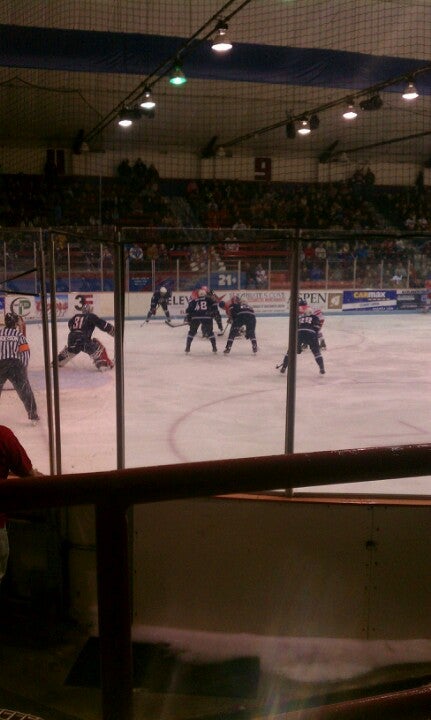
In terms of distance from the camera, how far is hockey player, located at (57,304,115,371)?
28.3 ft

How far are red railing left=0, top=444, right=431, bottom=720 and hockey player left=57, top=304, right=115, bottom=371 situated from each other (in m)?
7.82

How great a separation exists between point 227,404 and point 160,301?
598cm

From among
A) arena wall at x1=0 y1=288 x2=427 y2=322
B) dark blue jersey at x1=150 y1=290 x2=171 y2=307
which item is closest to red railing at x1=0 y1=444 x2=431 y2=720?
arena wall at x1=0 y1=288 x2=427 y2=322

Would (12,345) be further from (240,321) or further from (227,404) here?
(240,321)

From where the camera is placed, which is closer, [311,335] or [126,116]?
[311,335]

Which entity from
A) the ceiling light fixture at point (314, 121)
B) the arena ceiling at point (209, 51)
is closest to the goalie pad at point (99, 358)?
the arena ceiling at point (209, 51)

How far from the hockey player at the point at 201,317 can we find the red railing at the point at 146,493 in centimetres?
906

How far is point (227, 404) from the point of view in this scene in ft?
22.5

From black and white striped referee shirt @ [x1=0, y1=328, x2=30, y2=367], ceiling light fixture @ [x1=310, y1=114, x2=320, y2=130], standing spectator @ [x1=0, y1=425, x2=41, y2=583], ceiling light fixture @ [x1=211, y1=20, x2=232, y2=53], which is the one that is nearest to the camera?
standing spectator @ [x1=0, y1=425, x2=41, y2=583]

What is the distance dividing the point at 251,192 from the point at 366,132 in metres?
3.64

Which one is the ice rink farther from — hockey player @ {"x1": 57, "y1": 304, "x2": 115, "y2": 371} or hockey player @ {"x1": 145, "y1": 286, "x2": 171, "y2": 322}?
hockey player @ {"x1": 145, "y1": 286, "x2": 171, "y2": 322}

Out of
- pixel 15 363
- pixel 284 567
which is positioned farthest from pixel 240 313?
pixel 284 567

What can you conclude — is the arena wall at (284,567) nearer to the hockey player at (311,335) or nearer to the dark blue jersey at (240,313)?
the hockey player at (311,335)

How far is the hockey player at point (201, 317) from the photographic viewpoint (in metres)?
9.95
